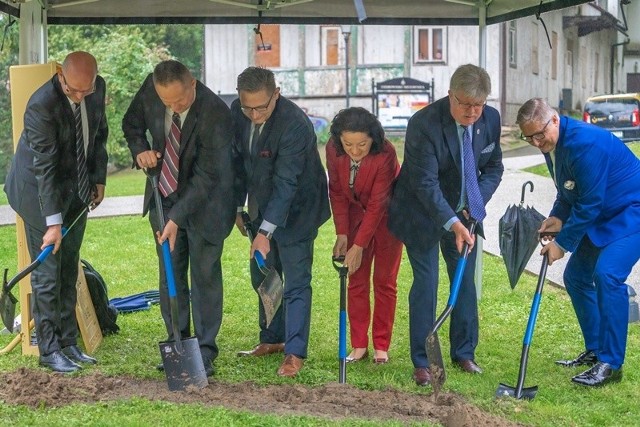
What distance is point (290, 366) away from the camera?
19.6 ft

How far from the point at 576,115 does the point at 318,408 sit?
31.3 metres

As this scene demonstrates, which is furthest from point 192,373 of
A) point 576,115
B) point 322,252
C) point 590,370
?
point 576,115

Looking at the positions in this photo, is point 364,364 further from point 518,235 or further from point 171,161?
point 171,161

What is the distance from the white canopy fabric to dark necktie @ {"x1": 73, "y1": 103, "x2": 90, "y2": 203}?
1.59 meters

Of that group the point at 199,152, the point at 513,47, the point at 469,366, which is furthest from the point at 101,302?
the point at 513,47

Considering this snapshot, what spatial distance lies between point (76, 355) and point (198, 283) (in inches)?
39.4

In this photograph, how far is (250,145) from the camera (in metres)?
6.00

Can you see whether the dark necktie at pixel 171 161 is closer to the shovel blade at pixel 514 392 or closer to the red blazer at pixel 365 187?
the red blazer at pixel 365 187

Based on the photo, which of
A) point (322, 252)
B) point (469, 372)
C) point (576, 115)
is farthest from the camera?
point (576, 115)

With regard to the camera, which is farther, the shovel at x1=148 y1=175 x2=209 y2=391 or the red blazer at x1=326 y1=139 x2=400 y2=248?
the red blazer at x1=326 y1=139 x2=400 y2=248

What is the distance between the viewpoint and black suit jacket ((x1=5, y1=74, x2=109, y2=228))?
5.86m

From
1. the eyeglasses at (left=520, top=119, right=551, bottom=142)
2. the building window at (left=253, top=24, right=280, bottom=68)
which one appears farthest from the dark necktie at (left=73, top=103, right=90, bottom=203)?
the building window at (left=253, top=24, right=280, bottom=68)

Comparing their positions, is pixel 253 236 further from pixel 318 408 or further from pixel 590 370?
pixel 590 370

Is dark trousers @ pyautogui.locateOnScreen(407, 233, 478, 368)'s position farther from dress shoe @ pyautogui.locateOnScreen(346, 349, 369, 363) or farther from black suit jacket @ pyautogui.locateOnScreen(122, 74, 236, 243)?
black suit jacket @ pyautogui.locateOnScreen(122, 74, 236, 243)
